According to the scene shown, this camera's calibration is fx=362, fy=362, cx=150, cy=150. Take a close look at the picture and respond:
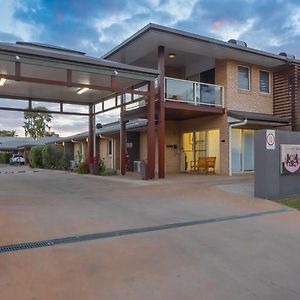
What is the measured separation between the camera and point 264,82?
65.4 feet

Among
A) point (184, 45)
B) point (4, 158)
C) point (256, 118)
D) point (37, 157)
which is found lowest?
point (4, 158)

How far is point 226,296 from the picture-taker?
3938 millimetres

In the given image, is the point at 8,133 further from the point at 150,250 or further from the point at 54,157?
the point at 150,250

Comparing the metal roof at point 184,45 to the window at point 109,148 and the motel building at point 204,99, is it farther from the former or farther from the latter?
the window at point 109,148

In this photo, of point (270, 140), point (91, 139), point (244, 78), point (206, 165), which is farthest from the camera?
point (91, 139)

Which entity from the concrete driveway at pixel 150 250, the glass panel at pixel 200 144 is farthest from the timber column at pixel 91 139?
the concrete driveway at pixel 150 250

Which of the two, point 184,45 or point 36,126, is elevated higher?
point 36,126

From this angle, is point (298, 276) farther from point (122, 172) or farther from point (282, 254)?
point (122, 172)

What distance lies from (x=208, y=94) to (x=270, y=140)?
7.99 meters

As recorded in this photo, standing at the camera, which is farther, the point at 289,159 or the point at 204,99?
the point at 204,99

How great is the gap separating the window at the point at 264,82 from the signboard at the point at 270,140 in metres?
10.0

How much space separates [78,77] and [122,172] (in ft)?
19.4

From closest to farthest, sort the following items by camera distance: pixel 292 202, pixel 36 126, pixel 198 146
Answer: pixel 292 202
pixel 198 146
pixel 36 126

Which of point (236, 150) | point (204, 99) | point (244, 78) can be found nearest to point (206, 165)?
point (236, 150)
